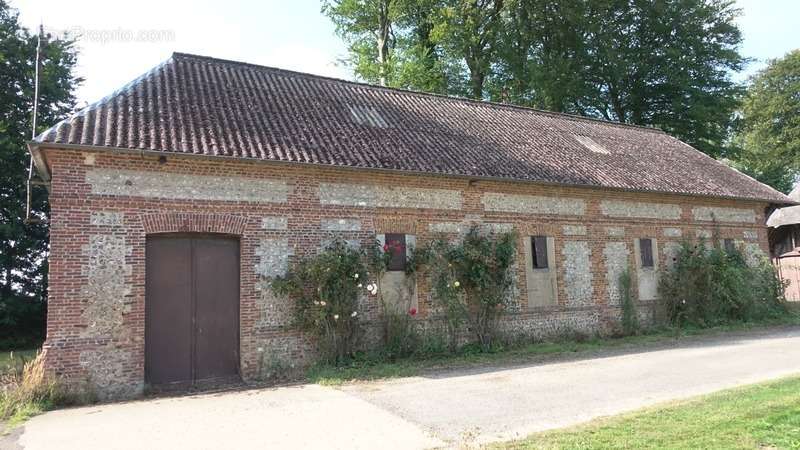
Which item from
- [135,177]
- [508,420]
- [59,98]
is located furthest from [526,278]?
[59,98]

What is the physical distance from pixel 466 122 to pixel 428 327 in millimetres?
6937

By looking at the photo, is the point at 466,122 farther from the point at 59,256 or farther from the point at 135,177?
the point at 59,256

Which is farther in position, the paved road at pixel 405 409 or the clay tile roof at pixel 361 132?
the clay tile roof at pixel 361 132

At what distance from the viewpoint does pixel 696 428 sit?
5441 mm

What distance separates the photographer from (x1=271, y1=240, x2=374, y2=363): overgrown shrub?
31.6 ft

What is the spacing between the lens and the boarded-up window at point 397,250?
438 inches

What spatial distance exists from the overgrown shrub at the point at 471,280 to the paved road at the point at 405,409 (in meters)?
2.03

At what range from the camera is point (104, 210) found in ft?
28.5

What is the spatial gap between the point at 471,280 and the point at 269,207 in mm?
4556

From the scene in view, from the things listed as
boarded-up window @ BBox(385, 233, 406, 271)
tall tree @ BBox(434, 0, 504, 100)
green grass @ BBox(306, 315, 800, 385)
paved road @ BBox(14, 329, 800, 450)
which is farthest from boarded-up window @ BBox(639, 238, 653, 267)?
tall tree @ BBox(434, 0, 504, 100)

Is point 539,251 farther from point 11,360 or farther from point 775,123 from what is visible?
point 775,123

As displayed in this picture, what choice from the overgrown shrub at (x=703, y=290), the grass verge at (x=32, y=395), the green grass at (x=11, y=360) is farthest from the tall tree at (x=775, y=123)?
the green grass at (x=11, y=360)

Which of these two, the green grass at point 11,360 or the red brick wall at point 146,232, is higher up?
the red brick wall at point 146,232

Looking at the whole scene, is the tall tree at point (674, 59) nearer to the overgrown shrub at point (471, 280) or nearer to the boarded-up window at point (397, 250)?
the overgrown shrub at point (471, 280)
